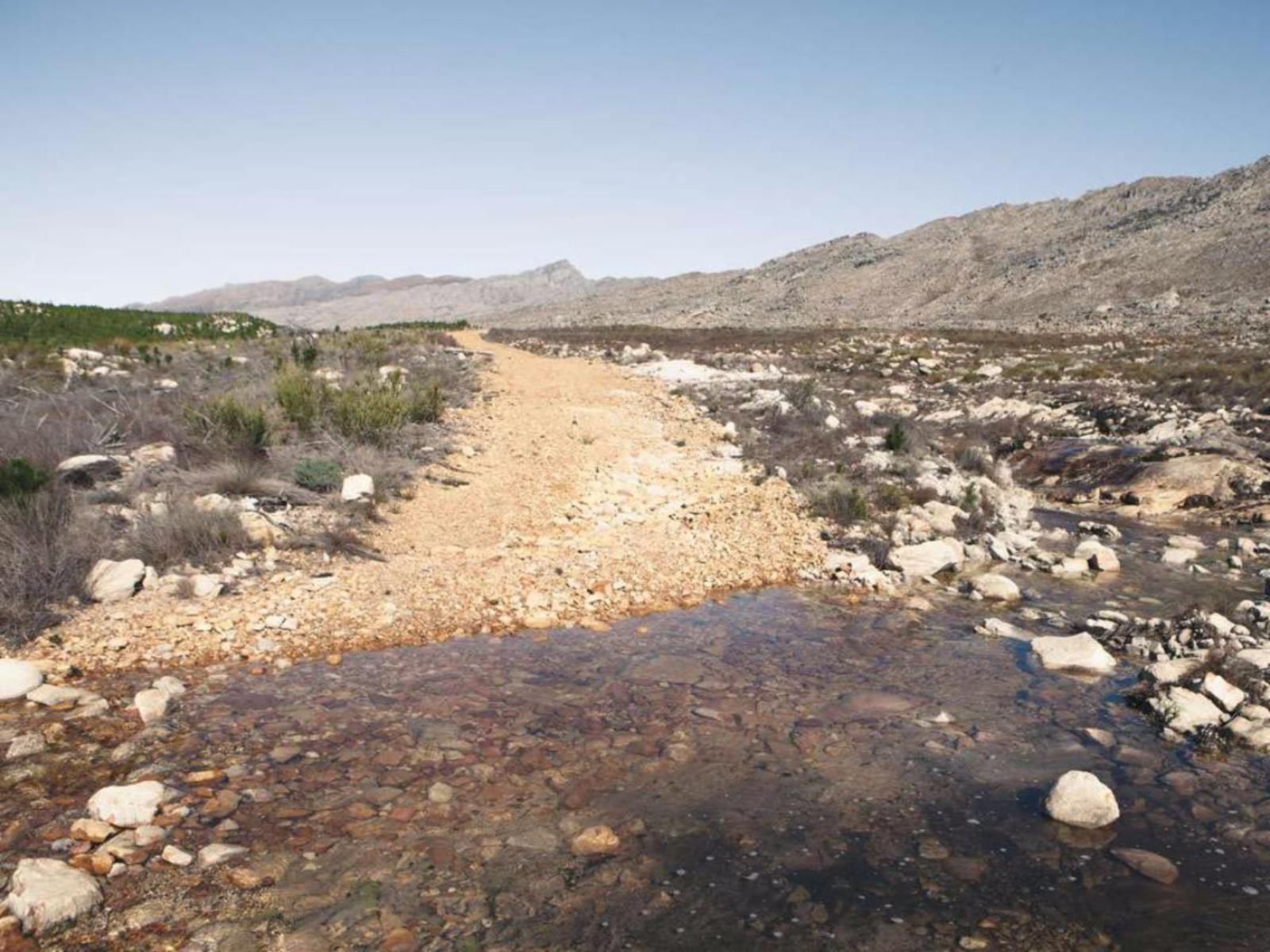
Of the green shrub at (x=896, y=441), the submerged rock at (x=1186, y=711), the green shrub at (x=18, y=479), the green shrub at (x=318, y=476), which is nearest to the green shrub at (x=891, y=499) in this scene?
the green shrub at (x=896, y=441)

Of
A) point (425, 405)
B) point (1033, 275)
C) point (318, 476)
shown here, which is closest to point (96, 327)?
point (425, 405)

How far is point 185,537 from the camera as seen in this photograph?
21.5 ft

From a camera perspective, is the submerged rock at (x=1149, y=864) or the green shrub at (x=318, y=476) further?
the green shrub at (x=318, y=476)

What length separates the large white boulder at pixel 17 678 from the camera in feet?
15.0

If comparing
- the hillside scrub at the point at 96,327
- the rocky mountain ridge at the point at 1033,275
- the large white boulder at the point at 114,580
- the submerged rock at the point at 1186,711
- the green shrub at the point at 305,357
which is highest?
the rocky mountain ridge at the point at 1033,275

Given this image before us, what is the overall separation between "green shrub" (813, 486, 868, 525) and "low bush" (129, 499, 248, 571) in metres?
6.58

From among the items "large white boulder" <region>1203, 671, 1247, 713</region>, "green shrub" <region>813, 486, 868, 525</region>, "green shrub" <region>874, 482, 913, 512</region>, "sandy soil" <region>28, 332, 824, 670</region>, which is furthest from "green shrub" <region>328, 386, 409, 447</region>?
"large white boulder" <region>1203, 671, 1247, 713</region>

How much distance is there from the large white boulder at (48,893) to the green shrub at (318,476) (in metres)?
5.73

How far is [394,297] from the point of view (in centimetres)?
17725

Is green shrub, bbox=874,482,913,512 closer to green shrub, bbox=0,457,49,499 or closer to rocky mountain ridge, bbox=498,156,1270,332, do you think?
green shrub, bbox=0,457,49,499

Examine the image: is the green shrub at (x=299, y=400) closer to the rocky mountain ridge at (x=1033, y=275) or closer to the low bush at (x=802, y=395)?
the low bush at (x=802, y=395)

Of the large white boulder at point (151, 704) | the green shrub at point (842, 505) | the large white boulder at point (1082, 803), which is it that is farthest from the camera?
the green shrub at point (842, 505)

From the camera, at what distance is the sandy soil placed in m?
5.63

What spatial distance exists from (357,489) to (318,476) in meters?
0.49
